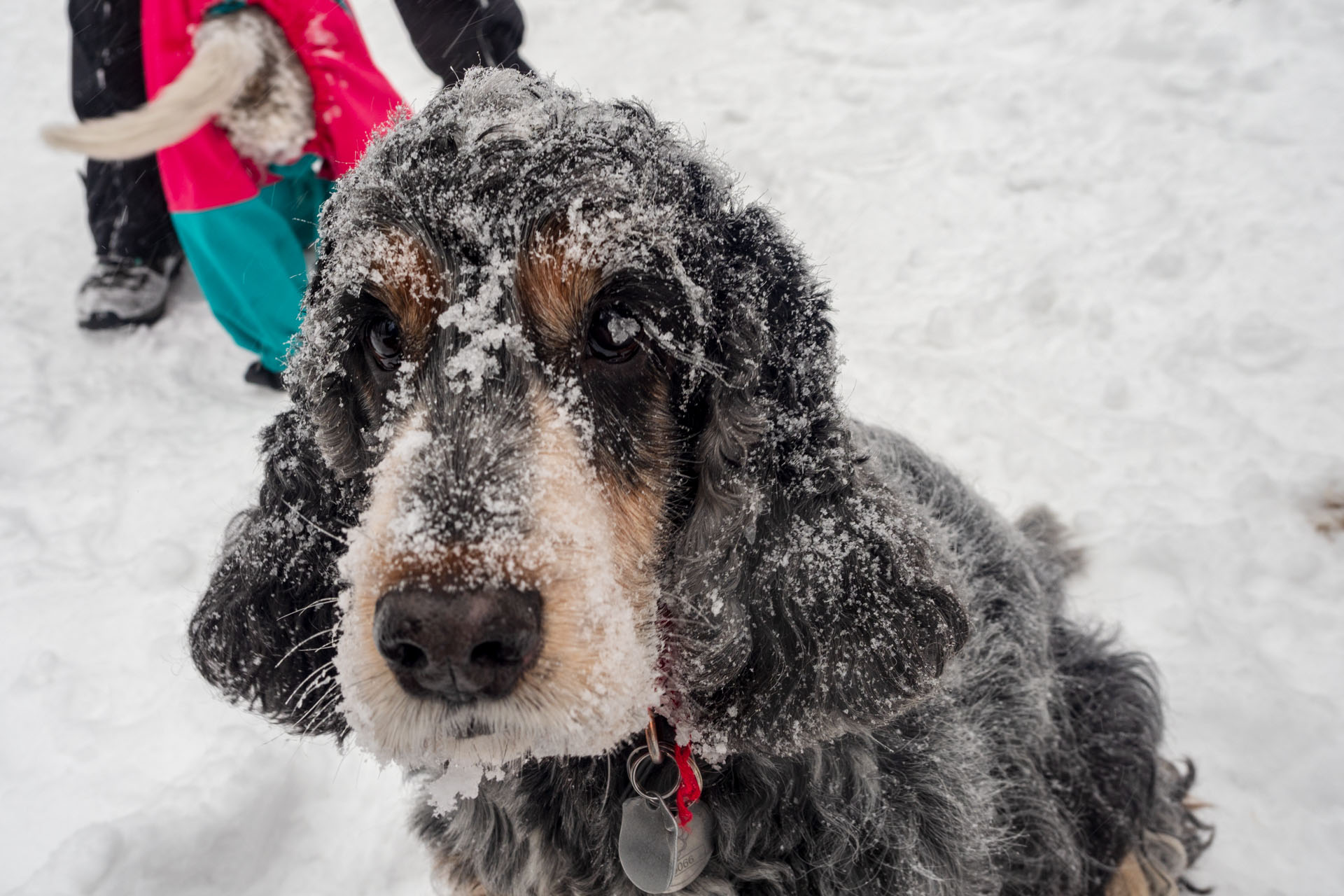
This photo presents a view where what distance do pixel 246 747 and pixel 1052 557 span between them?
11.4 feet

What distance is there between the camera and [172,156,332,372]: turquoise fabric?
170 inches

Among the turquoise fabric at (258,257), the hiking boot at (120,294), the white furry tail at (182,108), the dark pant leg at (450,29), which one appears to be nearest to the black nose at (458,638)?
the turquoise fabric at (258,257)

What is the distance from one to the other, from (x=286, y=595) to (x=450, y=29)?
351cm

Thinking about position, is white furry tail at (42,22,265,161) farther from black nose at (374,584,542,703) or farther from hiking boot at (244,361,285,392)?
black nose at (374,584,542,703)

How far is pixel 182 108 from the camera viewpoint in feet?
12.7

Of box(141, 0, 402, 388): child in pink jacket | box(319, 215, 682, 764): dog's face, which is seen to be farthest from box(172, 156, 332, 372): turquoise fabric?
box(319, 215, 682, 764): dog's face

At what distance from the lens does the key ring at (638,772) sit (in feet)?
6.50

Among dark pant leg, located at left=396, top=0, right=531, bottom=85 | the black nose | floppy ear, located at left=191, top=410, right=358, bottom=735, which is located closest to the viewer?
the black nose

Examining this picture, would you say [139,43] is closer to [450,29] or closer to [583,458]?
[450,29]

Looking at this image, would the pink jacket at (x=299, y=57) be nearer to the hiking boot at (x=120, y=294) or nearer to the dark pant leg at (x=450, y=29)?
the dark pant leg at (x=450, y=29)

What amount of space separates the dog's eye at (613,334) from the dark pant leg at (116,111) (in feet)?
14.7

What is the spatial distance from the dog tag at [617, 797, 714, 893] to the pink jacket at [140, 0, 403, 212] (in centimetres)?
346

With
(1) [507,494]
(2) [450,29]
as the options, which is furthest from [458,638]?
(2) [450,29]

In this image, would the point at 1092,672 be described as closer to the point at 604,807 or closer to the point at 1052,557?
the point at 1052,557
